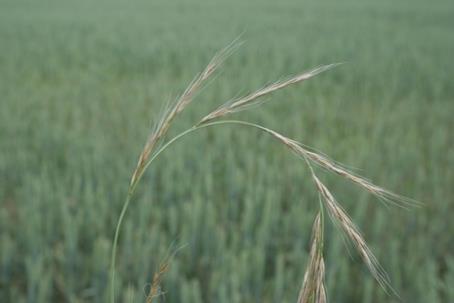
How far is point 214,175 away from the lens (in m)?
3.61

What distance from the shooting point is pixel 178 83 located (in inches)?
250

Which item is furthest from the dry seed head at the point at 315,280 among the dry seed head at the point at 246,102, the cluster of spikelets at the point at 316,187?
the dry seed head at the point at 246,102

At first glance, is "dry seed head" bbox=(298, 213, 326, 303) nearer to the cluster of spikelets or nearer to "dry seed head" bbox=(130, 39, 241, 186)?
the cluster of spikelets

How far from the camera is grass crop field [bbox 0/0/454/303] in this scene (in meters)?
2.24

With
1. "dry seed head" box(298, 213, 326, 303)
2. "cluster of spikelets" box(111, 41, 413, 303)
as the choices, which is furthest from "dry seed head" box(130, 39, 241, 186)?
"dry seed head" box(298, 213, 326, 303)

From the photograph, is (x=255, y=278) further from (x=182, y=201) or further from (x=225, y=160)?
(x=225, y=160)

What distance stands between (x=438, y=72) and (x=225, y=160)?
4.86 metres

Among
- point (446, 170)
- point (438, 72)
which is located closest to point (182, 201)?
point (446, 170)

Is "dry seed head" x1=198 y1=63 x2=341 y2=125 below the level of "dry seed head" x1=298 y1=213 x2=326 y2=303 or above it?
above

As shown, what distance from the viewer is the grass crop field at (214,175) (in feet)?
7.36

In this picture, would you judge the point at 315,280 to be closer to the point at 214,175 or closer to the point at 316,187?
the point at 316,187

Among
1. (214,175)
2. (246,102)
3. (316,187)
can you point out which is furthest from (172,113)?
(214,175)

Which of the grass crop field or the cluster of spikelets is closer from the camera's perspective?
the cluster of spikelets

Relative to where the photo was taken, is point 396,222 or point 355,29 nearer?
point 396,222
